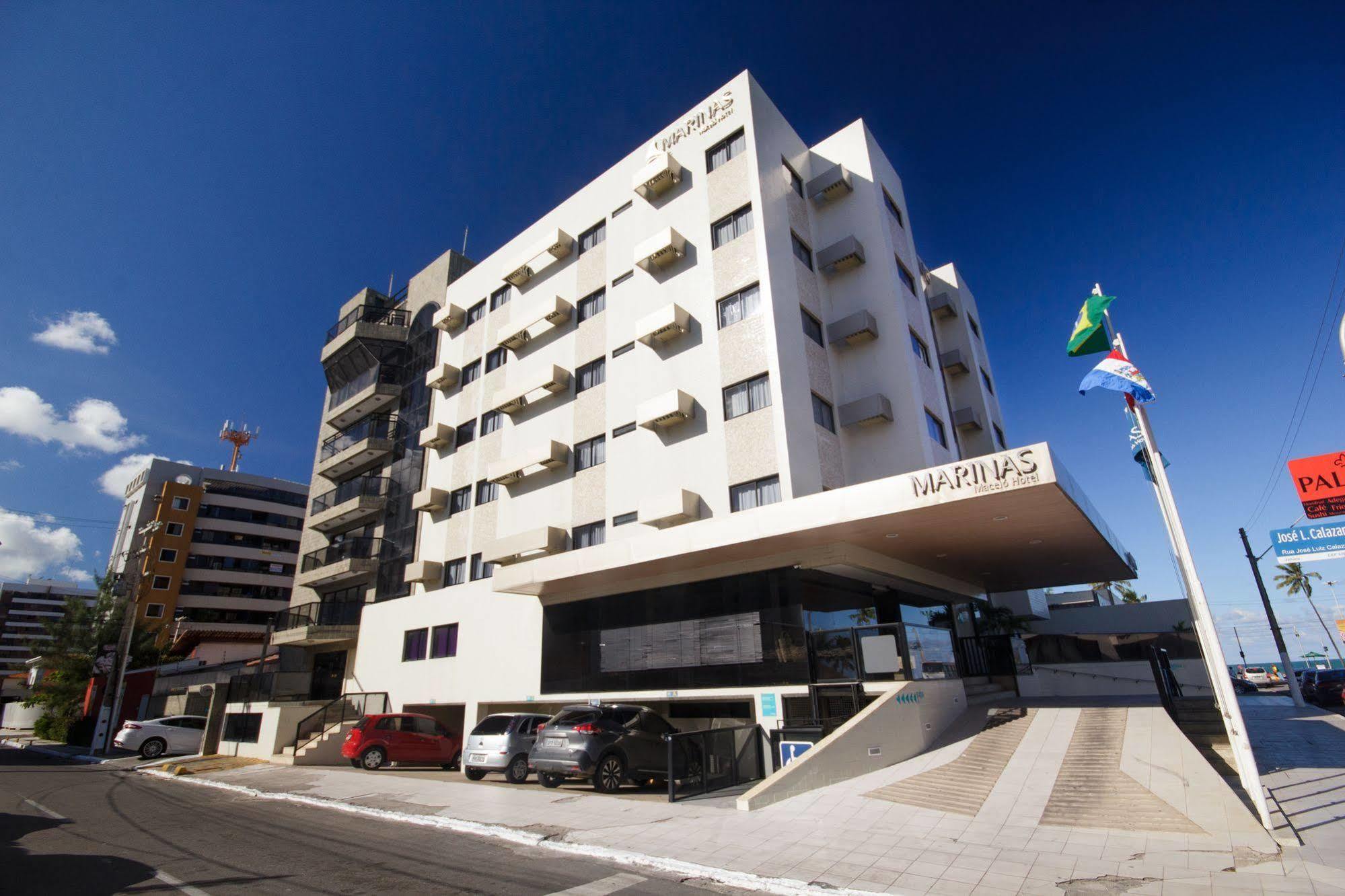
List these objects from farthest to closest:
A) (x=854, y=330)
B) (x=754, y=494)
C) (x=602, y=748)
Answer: (x=854, y=330), (x=754, y=494), (x=602, y=748)

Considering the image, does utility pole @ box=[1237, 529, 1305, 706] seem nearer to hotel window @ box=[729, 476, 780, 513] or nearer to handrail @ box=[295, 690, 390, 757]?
hotel window @ box=[729, 476, 780, 513]

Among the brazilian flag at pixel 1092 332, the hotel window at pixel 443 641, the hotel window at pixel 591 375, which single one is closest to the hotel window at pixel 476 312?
the hotel window at pixel 591 375

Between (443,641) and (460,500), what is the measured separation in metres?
6.01

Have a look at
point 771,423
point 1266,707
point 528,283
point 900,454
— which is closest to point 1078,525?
point 900,454

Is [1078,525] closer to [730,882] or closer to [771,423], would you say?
[771,423]

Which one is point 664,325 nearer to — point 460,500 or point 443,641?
point 460,500

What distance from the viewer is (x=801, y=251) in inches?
880

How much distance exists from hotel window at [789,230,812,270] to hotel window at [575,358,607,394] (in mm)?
7670

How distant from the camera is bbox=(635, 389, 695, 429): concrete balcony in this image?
1950 cm

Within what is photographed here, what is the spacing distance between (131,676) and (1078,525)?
42.9 metres

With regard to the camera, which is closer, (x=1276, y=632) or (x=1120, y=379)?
(x=1120, y=379)

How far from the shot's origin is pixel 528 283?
2839 centimetres

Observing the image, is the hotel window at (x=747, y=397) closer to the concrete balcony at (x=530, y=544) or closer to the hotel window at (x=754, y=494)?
the hotel window at (x=754, y=494)

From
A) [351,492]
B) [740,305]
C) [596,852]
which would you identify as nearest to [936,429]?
[740,305]
